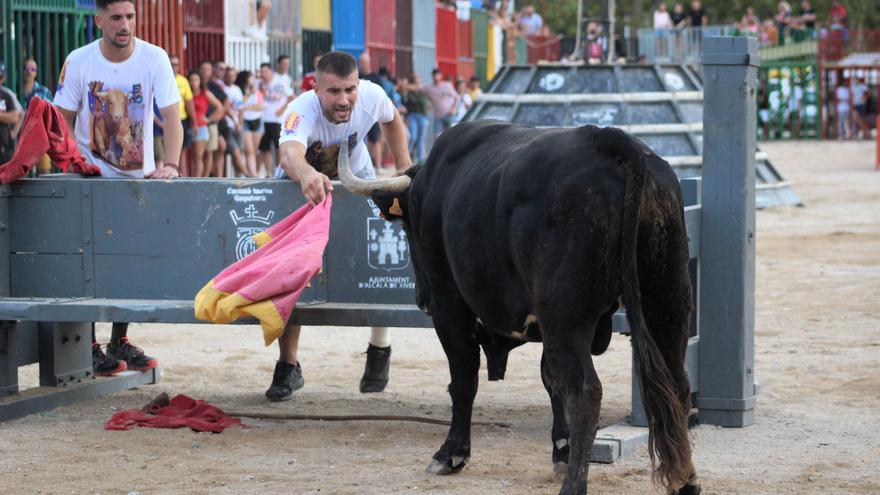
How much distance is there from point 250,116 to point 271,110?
0.70 m

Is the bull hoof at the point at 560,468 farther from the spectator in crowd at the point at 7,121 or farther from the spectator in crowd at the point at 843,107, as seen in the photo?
the spectator in crowd at the point at 843,107

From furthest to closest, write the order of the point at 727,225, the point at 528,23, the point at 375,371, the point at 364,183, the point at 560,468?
the point at 528,23, the point at 375,371, the point at 727,225, the point at 364,183, the point at 560,468

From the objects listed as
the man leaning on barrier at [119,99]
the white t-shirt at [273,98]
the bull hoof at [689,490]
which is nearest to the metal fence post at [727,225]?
the bull hoof at [689,490]

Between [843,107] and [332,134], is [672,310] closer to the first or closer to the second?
[332,134]

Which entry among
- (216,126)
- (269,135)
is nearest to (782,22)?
(269,135)

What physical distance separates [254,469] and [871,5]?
185 feet

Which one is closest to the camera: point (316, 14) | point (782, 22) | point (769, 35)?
point (316, 14)

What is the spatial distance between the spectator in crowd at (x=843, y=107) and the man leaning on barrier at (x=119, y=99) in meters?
36.0

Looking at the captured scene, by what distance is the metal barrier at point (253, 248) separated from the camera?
692 centimetres

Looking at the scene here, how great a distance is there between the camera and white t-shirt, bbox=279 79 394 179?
7.21 metres

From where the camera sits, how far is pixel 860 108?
41.2 m

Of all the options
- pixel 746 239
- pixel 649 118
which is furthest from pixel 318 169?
pixel 649 118

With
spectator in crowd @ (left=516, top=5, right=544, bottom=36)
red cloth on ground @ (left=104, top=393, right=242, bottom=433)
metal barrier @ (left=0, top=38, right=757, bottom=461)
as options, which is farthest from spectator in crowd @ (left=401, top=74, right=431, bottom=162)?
red cloth on ground @ (left=104, top=393, right=242, bottom=433)

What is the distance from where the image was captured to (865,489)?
570 centimetres
